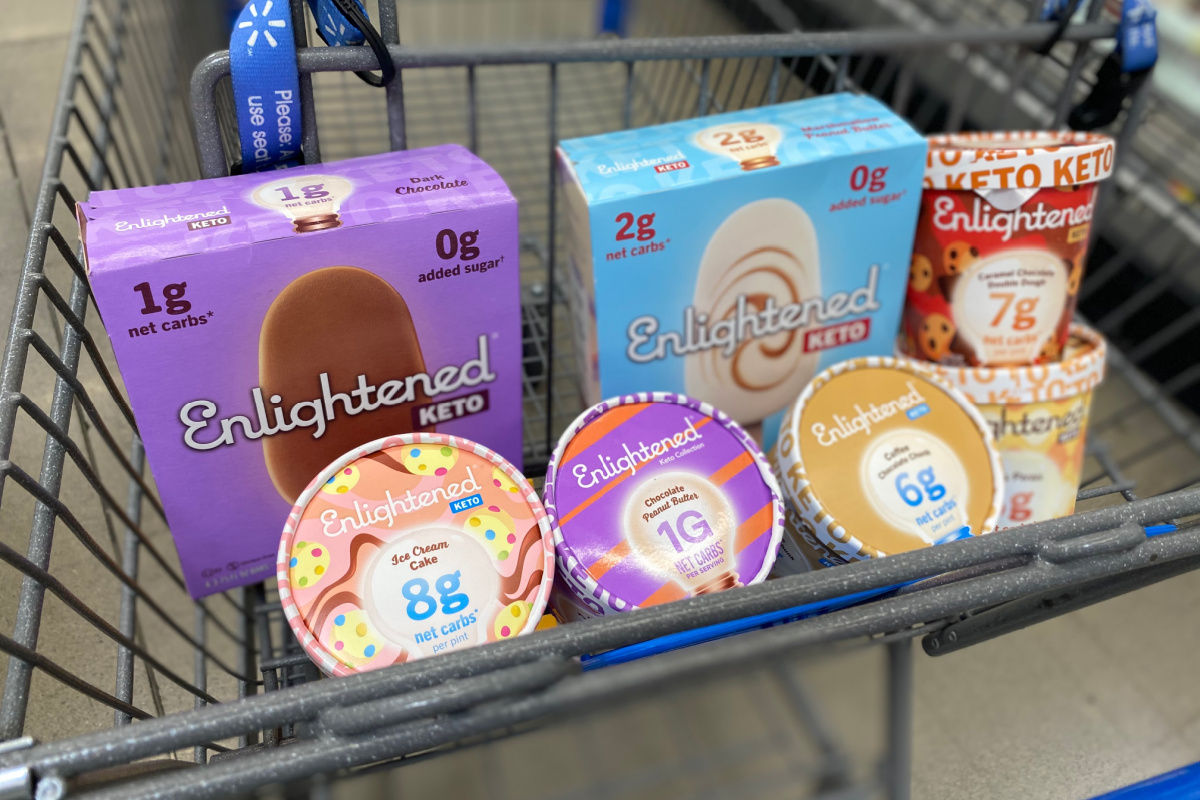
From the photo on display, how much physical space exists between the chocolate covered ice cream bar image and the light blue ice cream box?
180 mm

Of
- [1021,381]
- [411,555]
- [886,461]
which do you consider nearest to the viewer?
[411,555]

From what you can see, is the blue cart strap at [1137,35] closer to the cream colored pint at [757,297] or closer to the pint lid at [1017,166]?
the pint lid at [1017,166]

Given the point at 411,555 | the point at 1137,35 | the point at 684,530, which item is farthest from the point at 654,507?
the point at 1137,35

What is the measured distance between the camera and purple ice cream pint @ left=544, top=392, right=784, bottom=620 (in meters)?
0.62

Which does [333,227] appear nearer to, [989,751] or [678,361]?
[678,361]

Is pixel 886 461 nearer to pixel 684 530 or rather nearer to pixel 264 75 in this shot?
pixel 684 530

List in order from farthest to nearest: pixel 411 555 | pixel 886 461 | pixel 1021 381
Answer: pixel 1021 381, pixel 886 461, pixel 411 555

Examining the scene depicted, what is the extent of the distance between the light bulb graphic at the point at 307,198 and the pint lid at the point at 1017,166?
54 centimetres

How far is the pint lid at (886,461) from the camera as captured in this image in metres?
0.69

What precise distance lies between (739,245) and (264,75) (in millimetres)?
417

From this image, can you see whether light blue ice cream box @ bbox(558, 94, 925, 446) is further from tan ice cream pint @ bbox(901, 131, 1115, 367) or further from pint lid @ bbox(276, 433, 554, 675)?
pint lid @ bbox(276, 433, 554, 675)

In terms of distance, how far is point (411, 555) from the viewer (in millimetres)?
606

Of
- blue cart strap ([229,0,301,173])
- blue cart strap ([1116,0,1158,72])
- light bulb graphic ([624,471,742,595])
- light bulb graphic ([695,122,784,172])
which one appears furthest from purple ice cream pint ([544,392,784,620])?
blue cart strap ([1116,0,1158,72])

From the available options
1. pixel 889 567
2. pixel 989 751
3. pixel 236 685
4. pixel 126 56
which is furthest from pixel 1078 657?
pixel 126 56
